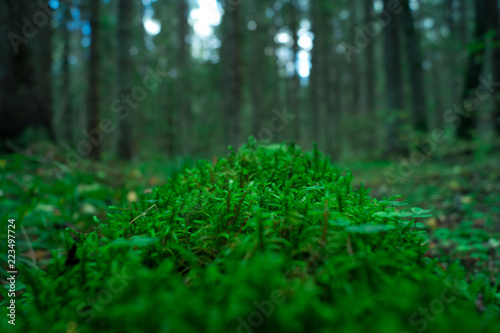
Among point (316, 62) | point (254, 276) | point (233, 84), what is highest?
point (316, 62)

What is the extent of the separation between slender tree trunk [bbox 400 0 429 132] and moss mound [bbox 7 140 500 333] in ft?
36.7

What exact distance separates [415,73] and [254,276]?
13.1m

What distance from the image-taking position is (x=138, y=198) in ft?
9.59

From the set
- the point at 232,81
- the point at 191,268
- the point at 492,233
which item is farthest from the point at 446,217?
the point at 232,81

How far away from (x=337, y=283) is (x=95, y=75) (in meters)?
9.86

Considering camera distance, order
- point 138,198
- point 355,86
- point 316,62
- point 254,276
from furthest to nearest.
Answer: point 355,86 < point 316,62 < point 138,198 < point 254,276

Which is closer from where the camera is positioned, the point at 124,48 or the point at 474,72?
the point at 474,72

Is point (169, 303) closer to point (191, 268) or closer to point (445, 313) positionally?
point (191, 268)

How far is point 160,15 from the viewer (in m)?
26.0

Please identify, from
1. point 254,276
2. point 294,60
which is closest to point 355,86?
point 294,60

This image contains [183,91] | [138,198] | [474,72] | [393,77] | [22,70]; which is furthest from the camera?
[183,91]

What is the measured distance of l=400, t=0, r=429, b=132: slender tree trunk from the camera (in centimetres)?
1087

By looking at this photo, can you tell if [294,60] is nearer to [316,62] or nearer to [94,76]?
[316,62]

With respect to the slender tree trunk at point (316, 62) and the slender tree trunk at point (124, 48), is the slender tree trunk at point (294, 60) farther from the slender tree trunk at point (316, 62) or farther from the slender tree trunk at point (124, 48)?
the slender tree trunk at point (124, 48)
